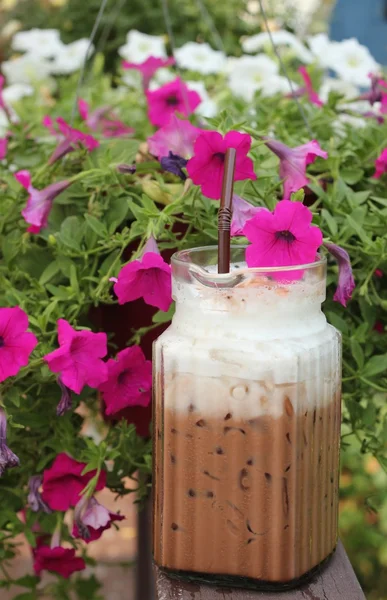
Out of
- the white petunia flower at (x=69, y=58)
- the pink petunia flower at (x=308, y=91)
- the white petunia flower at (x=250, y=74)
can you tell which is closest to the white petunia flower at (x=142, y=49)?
the white petunia flower at (x=69, y=58)

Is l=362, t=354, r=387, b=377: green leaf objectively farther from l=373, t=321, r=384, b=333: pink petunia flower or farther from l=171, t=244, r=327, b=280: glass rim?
l=171, t=244, r=327, b=280: glass rim

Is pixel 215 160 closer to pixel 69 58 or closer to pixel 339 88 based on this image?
pixel 339 88

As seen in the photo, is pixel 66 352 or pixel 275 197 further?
pixel 275 197

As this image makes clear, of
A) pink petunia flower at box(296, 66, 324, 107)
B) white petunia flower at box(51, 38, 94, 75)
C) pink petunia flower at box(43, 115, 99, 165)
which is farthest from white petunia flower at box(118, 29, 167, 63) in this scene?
pink petunia flower at box(43, 115, 99, 165)

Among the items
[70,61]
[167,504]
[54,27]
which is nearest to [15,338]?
[167,504]

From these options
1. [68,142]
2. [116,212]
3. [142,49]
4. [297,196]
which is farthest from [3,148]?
[142,49]

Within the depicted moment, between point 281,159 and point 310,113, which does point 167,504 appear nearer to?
point 281,159
